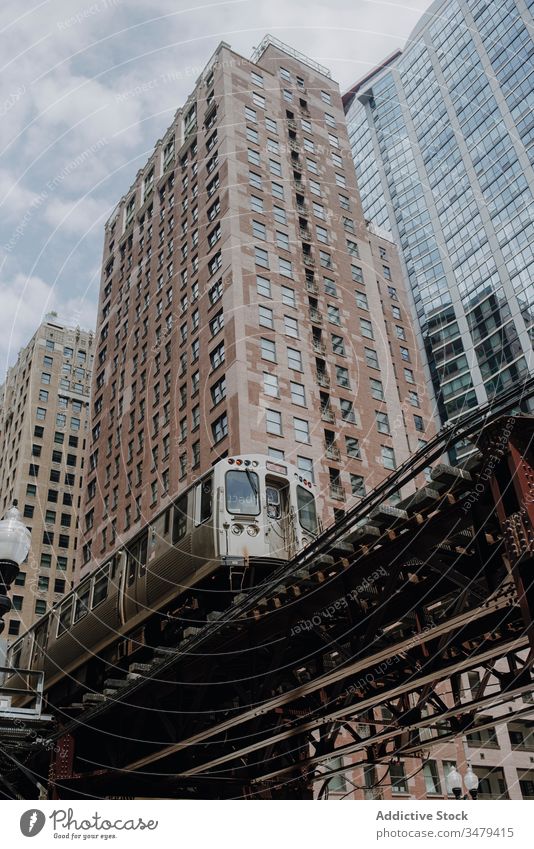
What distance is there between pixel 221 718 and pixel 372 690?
5089 mm

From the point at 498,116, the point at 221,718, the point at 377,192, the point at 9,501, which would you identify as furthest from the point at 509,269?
the point at 221,718

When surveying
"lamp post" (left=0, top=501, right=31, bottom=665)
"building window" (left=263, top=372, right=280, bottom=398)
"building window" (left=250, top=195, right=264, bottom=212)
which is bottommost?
"lamp post" (left=0, top=501, right=31, bottom=665)

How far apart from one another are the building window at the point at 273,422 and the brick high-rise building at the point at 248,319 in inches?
3.4

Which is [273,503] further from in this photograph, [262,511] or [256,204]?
[256,204]

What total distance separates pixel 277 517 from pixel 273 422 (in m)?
28.7

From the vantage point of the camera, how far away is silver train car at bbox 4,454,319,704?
64.3 feet

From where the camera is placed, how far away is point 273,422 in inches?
1956

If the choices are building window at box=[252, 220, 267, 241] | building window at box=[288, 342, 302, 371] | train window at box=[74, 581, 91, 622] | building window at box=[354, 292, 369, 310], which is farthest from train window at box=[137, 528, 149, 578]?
building window at box=[354, 292, 369, 310]

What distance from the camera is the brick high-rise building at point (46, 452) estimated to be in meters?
85.4

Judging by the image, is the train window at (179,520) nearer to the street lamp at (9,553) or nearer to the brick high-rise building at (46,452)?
the street lamp at (9,553)

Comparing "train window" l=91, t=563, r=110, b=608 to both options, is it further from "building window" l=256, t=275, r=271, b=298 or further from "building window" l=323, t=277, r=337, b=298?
"building window" l=323, t=277, r=337, b=298

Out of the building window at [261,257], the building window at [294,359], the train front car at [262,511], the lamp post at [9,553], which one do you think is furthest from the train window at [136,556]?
the building window at [261,257]

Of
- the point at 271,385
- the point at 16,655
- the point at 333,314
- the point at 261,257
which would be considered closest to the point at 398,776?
the point at 16,655

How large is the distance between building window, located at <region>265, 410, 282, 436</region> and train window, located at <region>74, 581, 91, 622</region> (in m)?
24.4
